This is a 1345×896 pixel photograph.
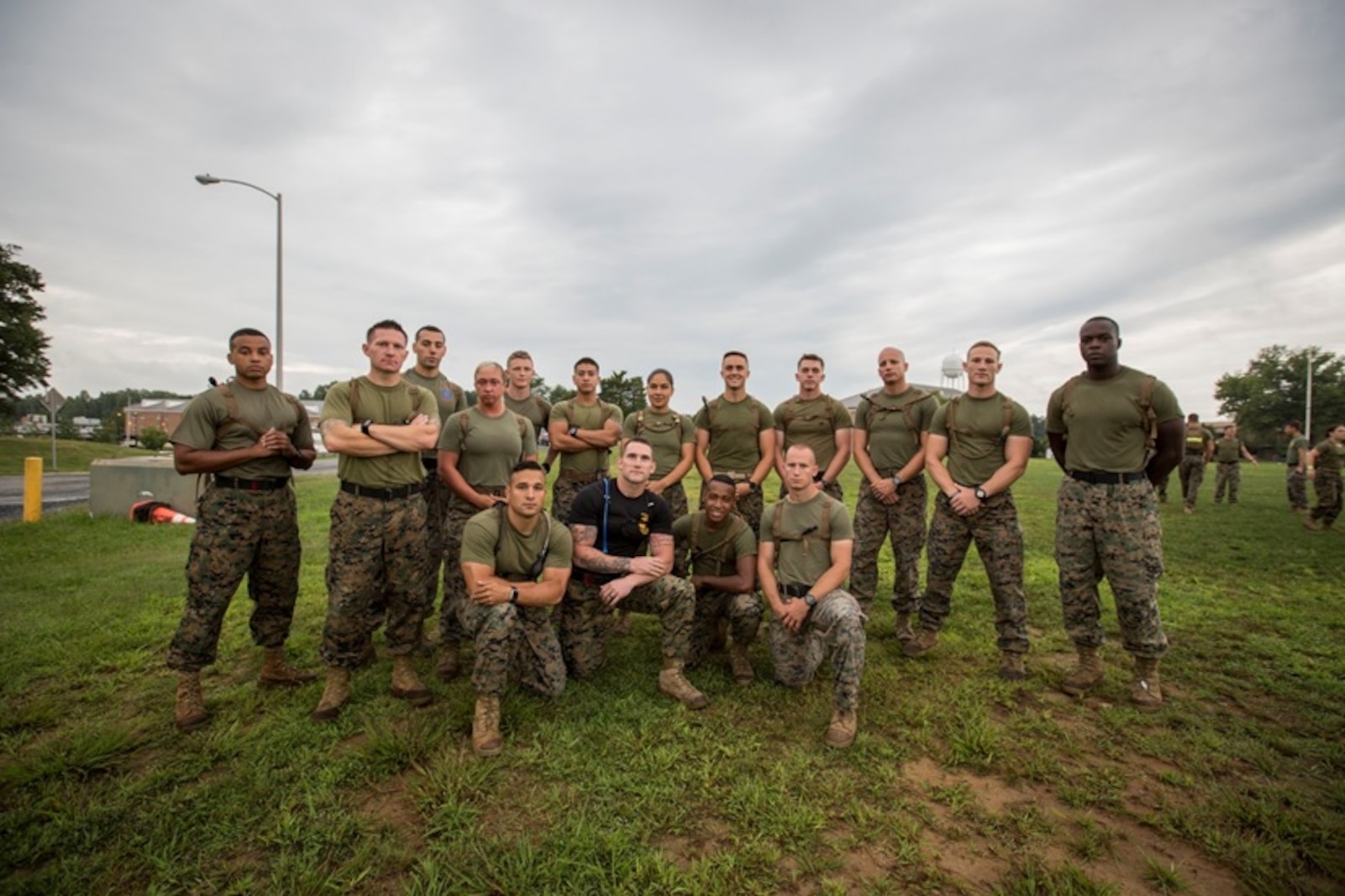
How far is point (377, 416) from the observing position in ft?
13.8

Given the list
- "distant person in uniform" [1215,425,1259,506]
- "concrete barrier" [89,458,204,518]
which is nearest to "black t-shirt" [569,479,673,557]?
"concrete barrier" [89,458,204,518]

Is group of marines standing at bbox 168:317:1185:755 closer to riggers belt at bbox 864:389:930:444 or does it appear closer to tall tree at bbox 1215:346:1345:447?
riggers belt at bbox 864:389:930:444

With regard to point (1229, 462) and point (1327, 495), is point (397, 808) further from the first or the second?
point (1229, 462)

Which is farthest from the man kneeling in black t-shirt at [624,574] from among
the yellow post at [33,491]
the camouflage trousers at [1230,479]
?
the camouflage trousers at [1230,479]

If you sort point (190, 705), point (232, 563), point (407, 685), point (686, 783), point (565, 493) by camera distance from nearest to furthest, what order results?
point (686, 783) < point (190, 705) < point (232, 563) < point (407, 685) < point (565, 493)

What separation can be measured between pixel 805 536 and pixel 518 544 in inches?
85.2

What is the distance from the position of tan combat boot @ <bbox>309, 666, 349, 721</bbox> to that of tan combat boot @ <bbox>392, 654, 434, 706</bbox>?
1.03ft

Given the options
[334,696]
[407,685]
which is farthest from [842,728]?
[334,696]

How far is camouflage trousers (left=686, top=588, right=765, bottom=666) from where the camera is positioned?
465 cm

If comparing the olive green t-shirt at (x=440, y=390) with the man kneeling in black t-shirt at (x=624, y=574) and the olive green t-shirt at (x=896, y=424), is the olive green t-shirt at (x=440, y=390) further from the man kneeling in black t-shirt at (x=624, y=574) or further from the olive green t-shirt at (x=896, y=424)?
the olive green t-shirt at (x=896, y=424)

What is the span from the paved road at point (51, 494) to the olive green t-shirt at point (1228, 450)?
19.9 m

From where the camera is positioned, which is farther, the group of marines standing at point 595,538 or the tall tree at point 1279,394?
the tall tree at point 1279,394

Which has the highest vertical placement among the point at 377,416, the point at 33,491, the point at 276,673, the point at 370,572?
the point at 377,416

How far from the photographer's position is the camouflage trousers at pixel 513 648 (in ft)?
12.3
